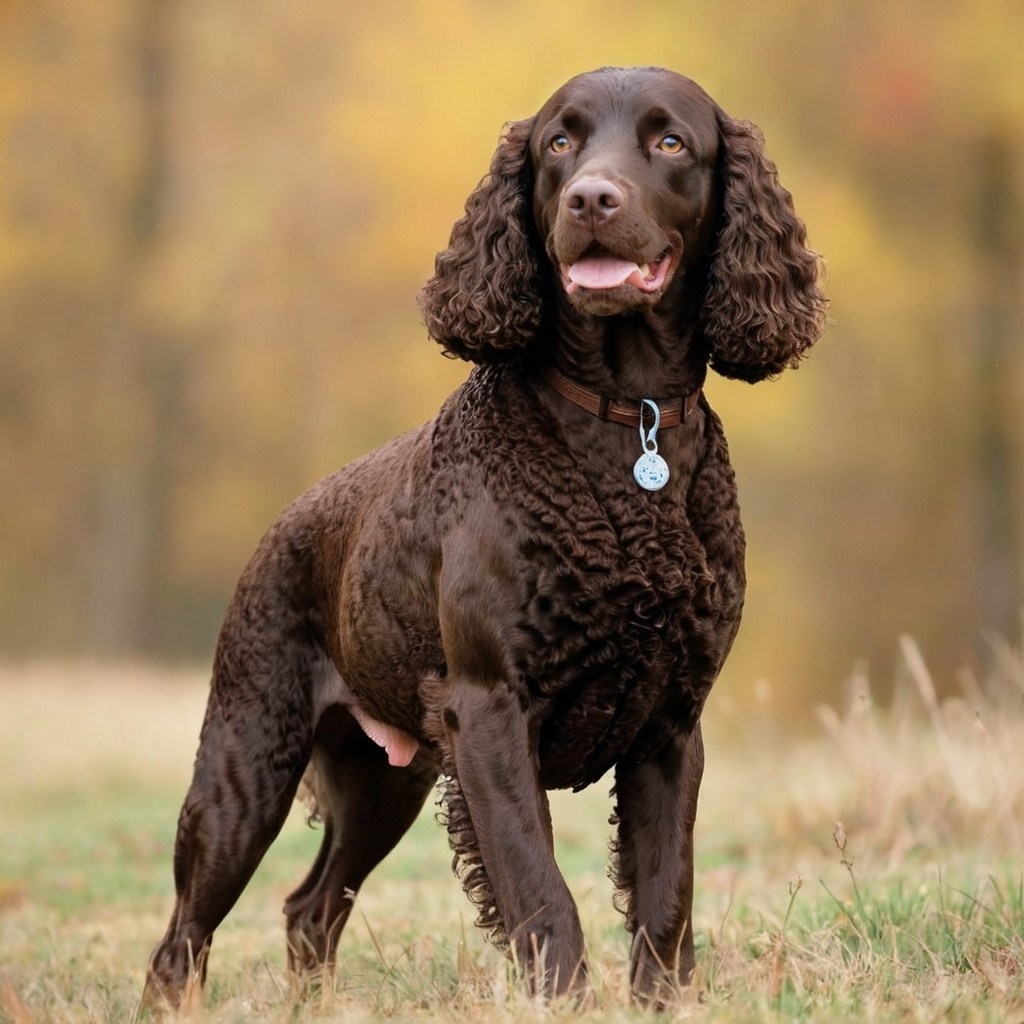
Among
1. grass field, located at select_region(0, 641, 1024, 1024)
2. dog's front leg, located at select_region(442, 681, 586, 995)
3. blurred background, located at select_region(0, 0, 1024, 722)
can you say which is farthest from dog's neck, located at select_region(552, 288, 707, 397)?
blurred background, located at select_region(0, 0, 1024, 722)

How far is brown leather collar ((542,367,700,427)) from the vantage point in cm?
341

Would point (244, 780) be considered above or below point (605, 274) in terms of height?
below

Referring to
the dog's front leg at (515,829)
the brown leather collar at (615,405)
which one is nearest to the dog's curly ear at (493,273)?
the brown leather collar at (615,405)

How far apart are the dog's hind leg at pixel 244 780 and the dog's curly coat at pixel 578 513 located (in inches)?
10.4

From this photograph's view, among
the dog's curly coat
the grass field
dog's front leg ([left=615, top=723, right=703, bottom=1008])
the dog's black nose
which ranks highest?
the dog's black nose

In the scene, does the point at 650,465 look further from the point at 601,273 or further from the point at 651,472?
the point at 601,273

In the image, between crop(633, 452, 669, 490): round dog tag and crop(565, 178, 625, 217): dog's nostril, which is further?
crop(633, 452, 669, 490): round dog tag

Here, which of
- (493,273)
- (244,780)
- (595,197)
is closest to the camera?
(595,197)

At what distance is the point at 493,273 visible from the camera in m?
3.52

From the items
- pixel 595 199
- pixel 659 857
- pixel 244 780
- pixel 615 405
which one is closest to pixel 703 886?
pixel 244 780

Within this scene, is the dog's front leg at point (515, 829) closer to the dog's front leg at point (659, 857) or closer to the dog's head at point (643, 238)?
the dog's front leg at point (659, 857)

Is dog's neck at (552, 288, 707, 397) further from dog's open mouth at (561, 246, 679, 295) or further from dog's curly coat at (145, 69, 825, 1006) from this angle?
dog's open mouth at (561, 246, 679, 295)

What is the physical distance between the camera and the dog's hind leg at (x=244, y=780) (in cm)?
411

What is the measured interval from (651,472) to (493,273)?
566mm
